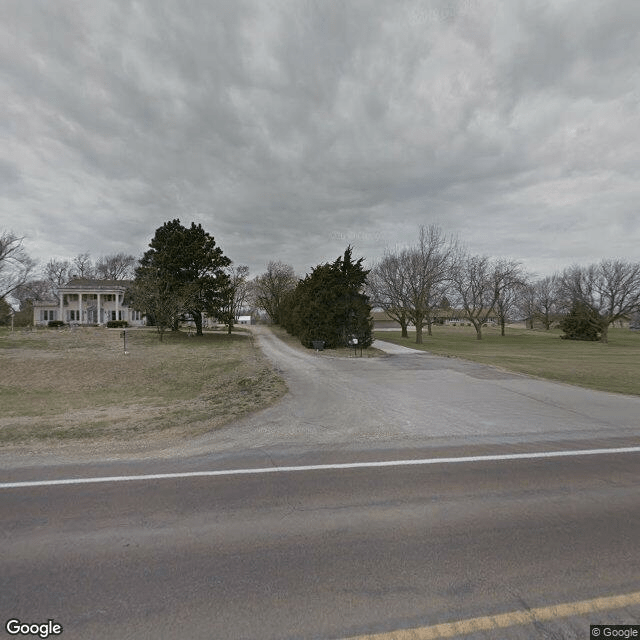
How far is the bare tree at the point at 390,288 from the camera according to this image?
38434mm

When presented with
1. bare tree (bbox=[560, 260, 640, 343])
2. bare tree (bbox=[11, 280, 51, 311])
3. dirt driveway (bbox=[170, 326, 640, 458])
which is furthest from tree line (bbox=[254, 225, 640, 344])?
bare tree (bbox=[11, 280, 51, 311])

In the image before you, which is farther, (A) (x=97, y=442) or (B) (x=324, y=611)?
(A) (x=97, y=442)

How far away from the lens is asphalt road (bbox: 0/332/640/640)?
2.45m

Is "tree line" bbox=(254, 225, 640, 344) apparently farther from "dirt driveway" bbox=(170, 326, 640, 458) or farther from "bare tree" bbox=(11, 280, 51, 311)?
"bare tree" bbox=(11, 280, 51, 311)

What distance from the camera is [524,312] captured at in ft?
243

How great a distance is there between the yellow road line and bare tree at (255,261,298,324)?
2448 inches

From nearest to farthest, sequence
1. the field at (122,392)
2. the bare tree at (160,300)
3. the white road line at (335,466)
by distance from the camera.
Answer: the white road line at (335,466), the field at (122,392), the bare tree at (160,300)

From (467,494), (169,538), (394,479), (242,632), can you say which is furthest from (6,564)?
(467,494)

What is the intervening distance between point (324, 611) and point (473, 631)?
3.30ft

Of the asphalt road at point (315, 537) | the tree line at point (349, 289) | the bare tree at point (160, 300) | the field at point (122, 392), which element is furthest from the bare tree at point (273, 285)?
the asphalt road at point (315, 537)

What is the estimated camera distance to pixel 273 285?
6656 cm

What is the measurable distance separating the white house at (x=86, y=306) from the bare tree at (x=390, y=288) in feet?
118

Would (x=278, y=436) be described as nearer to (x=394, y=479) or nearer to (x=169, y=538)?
(x=394, y=479)

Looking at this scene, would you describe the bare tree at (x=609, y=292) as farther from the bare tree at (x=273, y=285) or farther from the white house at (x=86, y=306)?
the white house at (x=86, y=306)
